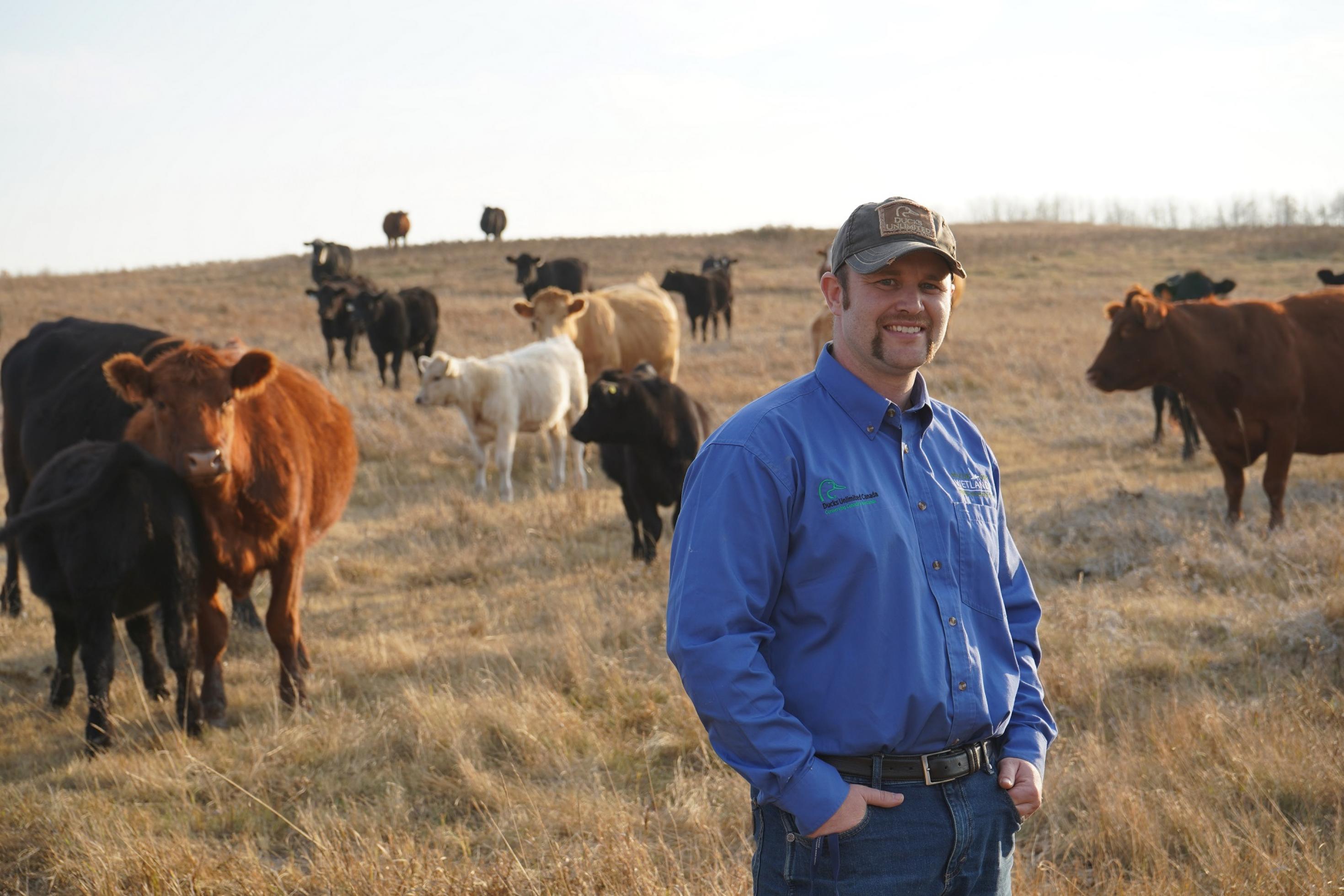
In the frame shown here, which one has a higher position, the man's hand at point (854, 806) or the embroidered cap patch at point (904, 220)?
the embroidered cap patch at point (904, 220)

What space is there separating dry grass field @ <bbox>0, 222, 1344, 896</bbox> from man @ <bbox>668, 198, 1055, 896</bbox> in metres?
1.40

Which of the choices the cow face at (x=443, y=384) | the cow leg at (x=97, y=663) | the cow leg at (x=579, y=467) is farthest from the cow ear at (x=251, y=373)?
the cow leg at (x=579, y=467)

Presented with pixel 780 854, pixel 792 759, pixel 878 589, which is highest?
pixel 878 589

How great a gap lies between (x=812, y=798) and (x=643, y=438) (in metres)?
6.87

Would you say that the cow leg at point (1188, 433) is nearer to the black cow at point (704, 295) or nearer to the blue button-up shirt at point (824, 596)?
the blue button-up shirt at point (824, 596)

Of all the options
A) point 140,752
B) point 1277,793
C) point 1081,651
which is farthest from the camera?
point 1081,651

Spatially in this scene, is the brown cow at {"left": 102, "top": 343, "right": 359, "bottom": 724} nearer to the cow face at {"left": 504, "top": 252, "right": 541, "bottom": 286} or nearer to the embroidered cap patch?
the embroidered cap patch

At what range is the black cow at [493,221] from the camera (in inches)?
2312

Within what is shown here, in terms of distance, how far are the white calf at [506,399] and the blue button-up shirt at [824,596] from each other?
9.18 m

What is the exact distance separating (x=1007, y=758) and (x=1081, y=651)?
11.4ft

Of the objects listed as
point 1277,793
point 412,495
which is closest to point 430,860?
point 1277,793

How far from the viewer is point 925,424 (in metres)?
2.43

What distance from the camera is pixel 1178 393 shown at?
11.3 metres

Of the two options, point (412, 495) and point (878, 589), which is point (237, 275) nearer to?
point (412, 495)
